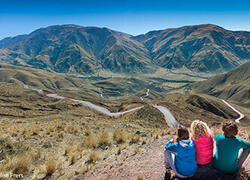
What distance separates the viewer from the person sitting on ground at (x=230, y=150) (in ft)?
17.7

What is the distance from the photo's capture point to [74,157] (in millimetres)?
8500

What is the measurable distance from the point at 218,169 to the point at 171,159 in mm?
1702

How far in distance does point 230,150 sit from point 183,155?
5.21 feet

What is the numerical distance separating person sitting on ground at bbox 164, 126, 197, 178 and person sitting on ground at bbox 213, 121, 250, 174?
99cm

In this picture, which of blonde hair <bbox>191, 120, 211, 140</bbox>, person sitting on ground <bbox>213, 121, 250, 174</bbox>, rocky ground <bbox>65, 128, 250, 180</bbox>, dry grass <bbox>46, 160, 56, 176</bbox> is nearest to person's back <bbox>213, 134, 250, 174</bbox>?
person sitting on ground <bbox>213, 121, 250, 174</bbox>

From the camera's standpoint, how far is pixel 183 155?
534cm

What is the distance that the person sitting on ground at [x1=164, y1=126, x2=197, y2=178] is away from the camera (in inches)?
211

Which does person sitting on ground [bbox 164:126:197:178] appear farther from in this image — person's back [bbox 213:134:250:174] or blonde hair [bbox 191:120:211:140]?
person's back [bbox 213:134:250:174]

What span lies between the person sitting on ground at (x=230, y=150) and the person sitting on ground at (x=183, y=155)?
99cm

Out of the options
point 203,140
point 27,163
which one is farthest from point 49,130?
point 203,140

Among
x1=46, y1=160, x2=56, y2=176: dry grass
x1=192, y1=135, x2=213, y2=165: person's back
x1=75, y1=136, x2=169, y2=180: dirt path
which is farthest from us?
x1=46, y1=160, x2=56, y2=176: dry grass

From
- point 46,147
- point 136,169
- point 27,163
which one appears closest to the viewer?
point 136,169

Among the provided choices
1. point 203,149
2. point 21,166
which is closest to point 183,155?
point 203,149

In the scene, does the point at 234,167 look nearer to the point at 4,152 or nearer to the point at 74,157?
the point at 74,157
